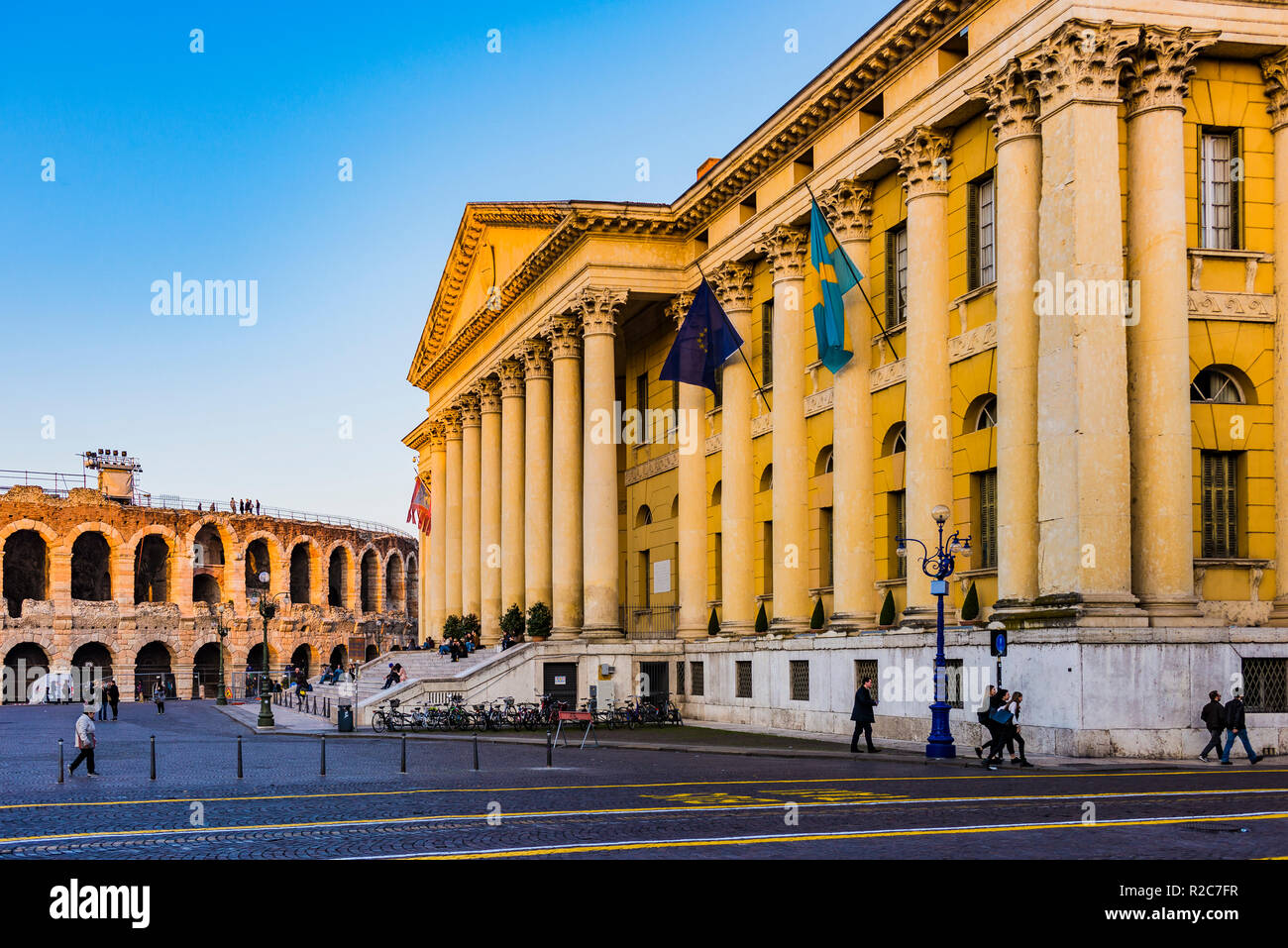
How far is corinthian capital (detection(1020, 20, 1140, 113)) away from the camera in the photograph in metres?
27.5

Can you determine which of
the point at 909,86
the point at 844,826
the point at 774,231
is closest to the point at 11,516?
the point at 774,231

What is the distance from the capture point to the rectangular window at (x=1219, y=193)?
29562mm

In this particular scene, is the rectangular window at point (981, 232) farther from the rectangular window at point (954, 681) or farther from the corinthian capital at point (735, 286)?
the corinthian capital at point (735, 286)

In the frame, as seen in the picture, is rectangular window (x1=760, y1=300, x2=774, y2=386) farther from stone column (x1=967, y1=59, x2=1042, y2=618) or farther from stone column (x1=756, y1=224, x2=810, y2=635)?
stone column (x1=967, y1=59, x2=1042, y2=618)

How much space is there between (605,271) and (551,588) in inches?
488

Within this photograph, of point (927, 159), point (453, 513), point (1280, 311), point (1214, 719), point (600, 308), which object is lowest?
point (1214, 719)

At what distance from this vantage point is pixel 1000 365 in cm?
2962

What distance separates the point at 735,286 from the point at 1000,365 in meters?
15.9

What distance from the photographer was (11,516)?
9050 cm

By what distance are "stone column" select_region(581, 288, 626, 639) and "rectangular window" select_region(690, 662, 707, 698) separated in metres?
3.79

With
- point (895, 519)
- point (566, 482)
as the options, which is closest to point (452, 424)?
point (566, 482)

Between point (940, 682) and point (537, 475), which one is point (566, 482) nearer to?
point (537, 475)

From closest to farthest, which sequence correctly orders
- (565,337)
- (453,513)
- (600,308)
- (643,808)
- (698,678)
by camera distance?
(643,808)
(698,678)
(600,308)
(565,337)
(453,513)

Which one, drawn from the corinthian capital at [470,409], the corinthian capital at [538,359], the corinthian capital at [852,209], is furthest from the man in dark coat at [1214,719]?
the corinthian capital at [470,409]
